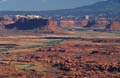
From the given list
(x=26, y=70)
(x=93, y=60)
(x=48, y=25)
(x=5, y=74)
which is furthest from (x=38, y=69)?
(x=48, y=25)

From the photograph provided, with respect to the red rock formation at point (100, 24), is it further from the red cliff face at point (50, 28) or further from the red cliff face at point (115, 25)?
the red cliff face at point (50, 28)

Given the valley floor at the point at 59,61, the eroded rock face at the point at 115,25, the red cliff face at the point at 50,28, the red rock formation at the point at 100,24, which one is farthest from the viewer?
the red rock formation at the point at 100,24

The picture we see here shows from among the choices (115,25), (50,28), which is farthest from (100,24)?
(50,28)

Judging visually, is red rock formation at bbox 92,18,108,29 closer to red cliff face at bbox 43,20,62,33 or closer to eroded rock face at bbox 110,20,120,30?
eroded rock face at bbox 110,20,120,30

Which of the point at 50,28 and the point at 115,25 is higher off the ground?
the point at 50,28

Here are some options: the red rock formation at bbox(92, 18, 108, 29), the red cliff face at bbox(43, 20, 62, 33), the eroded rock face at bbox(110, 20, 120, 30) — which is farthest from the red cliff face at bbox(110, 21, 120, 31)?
the red cliff face at bbox(43, 20, 62, 33)

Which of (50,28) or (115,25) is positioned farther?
(115,25)

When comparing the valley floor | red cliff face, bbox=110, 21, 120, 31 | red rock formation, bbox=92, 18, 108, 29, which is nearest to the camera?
the valley floor

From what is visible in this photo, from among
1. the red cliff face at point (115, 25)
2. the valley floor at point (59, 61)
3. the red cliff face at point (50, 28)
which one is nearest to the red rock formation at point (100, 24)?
the red cliff face at point (115, 25)

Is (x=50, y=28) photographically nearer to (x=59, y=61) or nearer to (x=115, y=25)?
(x=115, y=25)

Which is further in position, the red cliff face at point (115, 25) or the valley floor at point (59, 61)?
the red cliff face at point (115, 25)

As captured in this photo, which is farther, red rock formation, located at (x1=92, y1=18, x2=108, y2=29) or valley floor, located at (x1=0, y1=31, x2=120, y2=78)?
red rock formation, located at (x1=92, y1=18, x2=108, y2=29)

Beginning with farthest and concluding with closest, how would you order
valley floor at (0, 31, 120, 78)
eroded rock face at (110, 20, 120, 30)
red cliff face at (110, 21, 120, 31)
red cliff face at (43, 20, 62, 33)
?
eroded rock face at (110, 20, 120, 30), red cliff face at (110, 21, 120, 31), red cliff face at (43, 20, 62, 33), valley floor at (0, 31, 120, 78)
